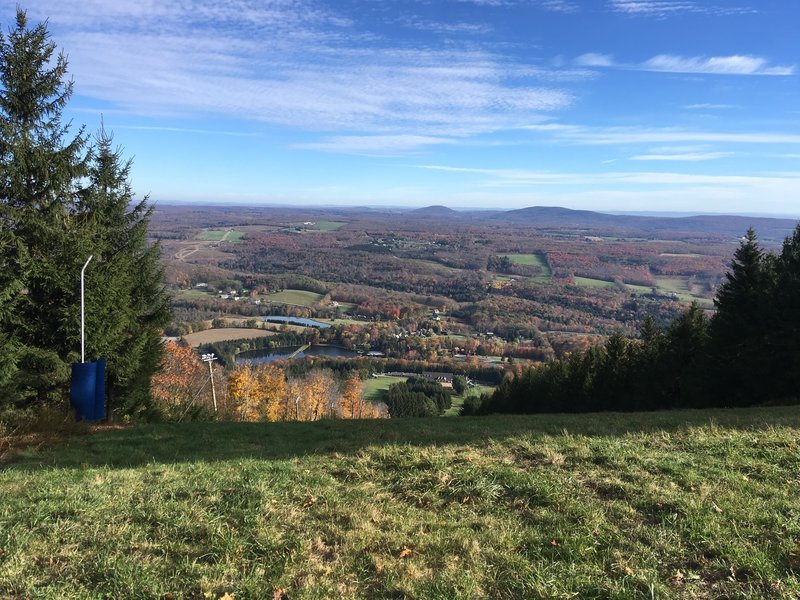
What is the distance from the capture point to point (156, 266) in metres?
17.4

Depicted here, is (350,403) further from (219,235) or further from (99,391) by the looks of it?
(219,235)

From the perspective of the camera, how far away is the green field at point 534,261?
110431 millimetres

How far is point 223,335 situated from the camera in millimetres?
60594

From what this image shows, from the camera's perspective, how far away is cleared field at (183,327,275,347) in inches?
2194

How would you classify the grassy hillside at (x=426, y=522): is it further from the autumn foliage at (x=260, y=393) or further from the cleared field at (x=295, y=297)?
the cleared field at (x=295, y=297)

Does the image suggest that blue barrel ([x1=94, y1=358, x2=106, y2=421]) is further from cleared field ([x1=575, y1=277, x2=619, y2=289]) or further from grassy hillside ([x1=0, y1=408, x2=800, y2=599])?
cleared field ([x1=575, y1=277, x2=619, y2=289])

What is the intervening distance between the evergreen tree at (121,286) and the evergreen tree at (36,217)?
0.60m

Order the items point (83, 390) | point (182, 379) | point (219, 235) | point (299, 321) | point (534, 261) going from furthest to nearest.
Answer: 1. point (219, 235)
2. point (534, 261)
3. point (299, 321)
4. point (182, 379)
5. point (83, 390)

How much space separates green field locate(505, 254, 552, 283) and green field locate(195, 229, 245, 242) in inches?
3117

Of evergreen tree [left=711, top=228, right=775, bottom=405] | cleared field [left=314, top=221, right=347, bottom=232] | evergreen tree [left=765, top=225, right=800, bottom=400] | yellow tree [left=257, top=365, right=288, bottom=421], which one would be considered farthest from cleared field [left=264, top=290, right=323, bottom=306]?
cleared field [left=314, top=221, right=347, bottom=232]

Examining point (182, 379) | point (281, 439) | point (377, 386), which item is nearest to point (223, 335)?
point (377, 386)

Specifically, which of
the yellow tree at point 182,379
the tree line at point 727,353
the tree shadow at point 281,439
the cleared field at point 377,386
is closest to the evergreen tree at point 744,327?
the tree line at point 727,353

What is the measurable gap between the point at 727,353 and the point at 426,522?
19614mm

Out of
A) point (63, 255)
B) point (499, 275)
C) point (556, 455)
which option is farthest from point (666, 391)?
point (499, 275)
